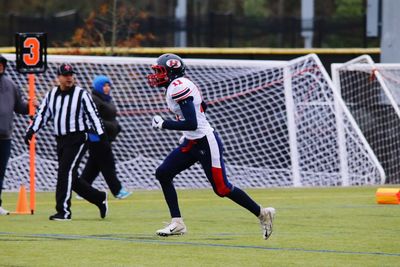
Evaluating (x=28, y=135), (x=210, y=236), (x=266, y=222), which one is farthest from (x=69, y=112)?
(x=266, y=222)

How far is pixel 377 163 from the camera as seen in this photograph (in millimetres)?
22281

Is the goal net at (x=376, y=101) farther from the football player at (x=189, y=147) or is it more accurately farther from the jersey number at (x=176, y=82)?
the jersey number at (x=176, y=82)

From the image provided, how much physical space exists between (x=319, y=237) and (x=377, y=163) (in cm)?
958

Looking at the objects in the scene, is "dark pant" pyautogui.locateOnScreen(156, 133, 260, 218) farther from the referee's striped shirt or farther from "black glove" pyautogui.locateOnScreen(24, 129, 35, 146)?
"black glove" pyautogui.locateOnScreen(24, 129, 35, 146)

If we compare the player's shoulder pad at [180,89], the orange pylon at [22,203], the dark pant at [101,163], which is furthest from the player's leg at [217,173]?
the dark pant at [101,163]

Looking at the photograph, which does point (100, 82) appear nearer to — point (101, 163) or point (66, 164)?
point (101, 163)

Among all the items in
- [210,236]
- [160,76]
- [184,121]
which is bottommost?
[210,236]

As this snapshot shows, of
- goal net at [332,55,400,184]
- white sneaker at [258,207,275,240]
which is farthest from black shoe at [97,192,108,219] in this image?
goal net at [332,55,400,184]

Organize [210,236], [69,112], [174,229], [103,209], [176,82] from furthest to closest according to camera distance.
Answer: [103,209] → [69,112] → [210,236] → [174,229] → [176,82]


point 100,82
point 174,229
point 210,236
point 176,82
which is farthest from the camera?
point 100,82

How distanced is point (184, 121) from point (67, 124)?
2.85 m

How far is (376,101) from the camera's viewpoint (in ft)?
79.7

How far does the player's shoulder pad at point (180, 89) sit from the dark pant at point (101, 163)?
6.62 m

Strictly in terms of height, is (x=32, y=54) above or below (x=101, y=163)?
above
